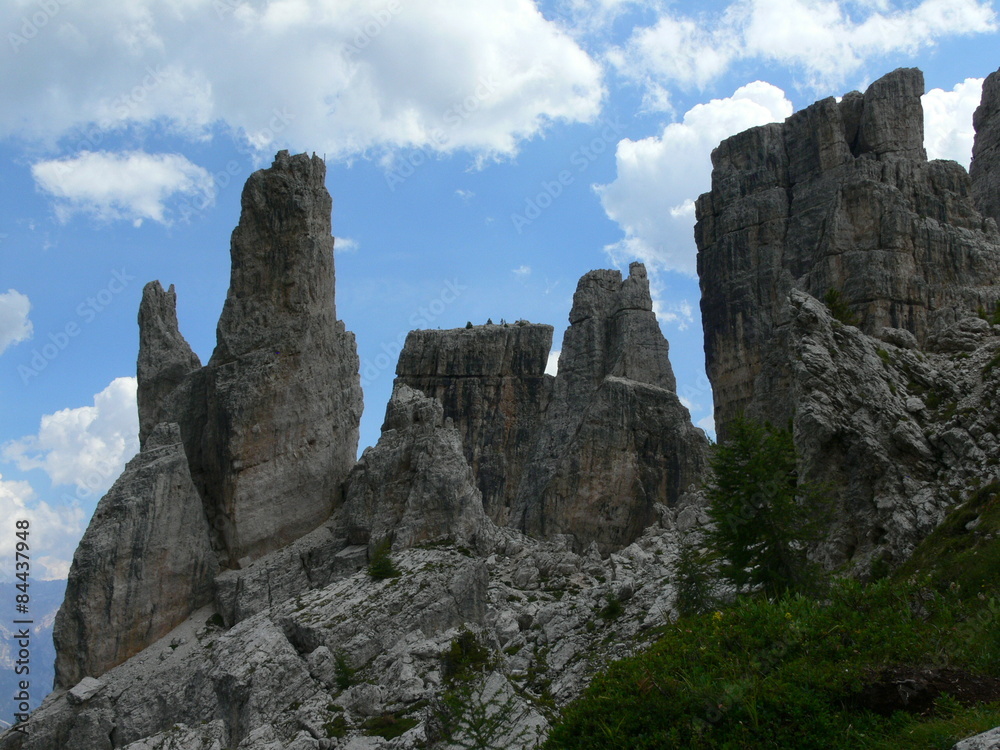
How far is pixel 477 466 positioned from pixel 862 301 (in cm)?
2851

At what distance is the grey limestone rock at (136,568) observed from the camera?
46781 millimetres

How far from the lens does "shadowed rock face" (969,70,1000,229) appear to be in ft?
285

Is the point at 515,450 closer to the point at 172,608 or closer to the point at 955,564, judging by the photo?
the point at 172,608

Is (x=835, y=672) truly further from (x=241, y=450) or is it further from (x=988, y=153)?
(x=988, y=153)

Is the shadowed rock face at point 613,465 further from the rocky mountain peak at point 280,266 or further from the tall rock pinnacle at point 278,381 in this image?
the rocky mountain peak at point 280,266

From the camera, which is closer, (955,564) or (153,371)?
(955,564)

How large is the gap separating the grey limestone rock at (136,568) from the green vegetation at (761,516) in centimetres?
Answer: 2691

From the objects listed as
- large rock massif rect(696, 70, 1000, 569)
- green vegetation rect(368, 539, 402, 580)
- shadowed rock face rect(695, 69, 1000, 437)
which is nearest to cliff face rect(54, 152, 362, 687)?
green vegetation rect(368, 539, 402, 580)

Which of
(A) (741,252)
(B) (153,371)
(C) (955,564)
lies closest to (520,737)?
(C) (955,564)

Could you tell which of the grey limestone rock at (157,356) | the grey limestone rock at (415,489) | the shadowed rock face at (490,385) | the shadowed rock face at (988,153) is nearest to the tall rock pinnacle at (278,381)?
the grey limestone rock at (415,489)

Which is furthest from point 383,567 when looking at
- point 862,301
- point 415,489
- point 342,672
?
point 862,301

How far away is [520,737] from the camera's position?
28125 millimetres

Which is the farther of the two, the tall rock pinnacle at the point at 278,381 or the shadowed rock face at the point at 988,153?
the shadowed rock face at the point at 988,153

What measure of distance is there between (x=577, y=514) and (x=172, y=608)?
859 inches
